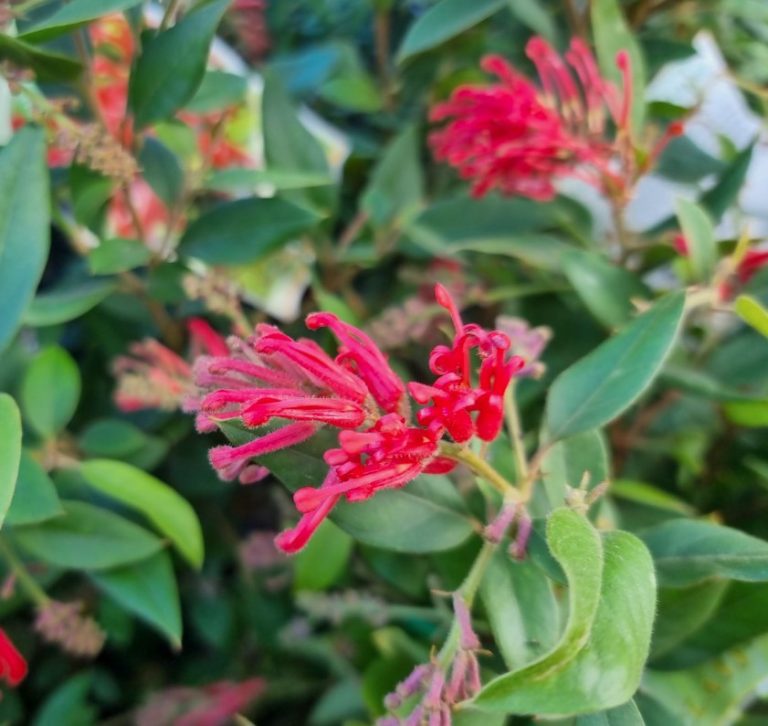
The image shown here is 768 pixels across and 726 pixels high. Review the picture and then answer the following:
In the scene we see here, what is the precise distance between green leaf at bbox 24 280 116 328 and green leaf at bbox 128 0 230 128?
4.6 inches

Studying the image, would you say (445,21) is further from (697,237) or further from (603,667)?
(603,667)

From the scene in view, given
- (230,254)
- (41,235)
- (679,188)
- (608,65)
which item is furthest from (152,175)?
(679,188)

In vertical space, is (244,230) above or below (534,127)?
A: below

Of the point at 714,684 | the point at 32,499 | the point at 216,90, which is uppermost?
the point at 216,90

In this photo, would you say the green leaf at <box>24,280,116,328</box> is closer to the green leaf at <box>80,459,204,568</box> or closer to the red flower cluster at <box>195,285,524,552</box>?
the green leaf at <box>80,459,204,568</box>

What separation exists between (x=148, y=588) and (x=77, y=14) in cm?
33

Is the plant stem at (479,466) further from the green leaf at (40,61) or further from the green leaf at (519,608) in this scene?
the green leaf at (40,61)

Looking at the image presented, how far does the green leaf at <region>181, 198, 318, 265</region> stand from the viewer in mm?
547

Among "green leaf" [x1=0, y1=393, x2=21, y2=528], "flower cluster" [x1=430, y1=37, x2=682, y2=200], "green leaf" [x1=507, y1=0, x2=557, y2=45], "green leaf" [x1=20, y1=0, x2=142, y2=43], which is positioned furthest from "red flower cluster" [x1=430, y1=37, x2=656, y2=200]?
"green leaf" [x1=0, y1=393, x2=21, y2=528]

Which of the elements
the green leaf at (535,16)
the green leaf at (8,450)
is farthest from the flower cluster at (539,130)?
the green leaf at (8,450)

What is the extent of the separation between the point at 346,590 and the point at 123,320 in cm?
29

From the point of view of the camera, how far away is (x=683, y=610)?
45cm

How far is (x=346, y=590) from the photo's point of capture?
2.01ft

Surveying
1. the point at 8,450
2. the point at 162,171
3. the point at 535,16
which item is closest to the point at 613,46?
the point at 535,16
